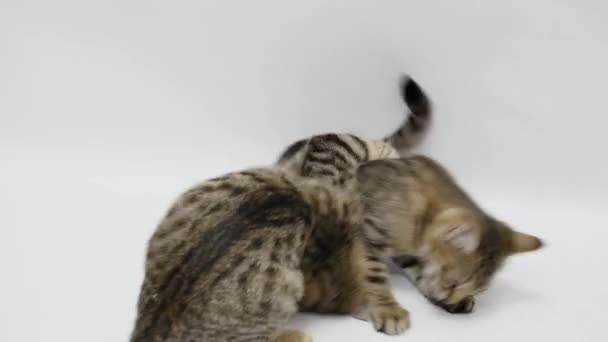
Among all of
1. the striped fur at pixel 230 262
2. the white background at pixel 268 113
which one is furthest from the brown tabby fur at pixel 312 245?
the white background at pixel 268 113

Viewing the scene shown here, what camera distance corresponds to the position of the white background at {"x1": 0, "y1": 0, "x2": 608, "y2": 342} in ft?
6.11

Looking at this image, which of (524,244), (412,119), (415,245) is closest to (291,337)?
(415,245)

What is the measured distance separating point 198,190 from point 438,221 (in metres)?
0.58

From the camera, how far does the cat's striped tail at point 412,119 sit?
2.00 meters

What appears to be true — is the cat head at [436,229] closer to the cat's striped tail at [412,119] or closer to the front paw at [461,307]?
the front paw at [461,307]

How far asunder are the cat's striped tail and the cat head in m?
0.23

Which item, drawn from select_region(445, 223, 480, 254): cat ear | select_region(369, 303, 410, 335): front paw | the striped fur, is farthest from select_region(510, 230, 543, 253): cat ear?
the striped fur

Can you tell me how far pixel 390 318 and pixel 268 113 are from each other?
78cm

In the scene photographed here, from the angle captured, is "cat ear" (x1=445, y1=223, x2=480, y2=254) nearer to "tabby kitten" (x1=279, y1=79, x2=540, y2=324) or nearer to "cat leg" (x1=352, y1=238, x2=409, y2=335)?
"tabby kitten" (x1=279, y1=79, x2=540, y2=324)

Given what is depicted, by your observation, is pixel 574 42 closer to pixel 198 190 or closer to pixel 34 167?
pixel 198 190

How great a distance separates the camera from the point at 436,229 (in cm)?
168

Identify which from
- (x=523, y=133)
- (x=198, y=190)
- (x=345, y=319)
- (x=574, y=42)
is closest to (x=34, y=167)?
(x=198, y=190)

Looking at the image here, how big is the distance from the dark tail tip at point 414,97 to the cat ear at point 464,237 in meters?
0.49

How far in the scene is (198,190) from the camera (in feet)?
5.40
